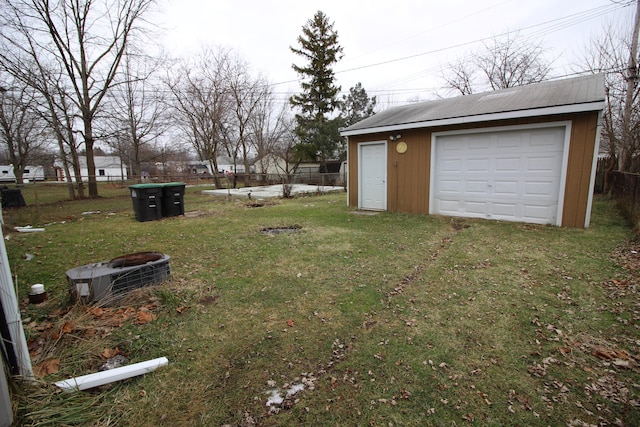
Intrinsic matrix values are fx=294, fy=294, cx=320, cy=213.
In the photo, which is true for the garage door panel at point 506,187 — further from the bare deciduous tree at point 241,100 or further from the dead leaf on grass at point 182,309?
the bare deciduous tree at point 241,100

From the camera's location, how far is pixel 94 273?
2.96 m

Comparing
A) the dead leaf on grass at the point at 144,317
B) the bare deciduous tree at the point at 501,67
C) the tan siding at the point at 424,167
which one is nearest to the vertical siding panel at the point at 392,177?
the tan siding at the point at 424,167

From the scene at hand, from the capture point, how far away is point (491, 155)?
6781 millimetres

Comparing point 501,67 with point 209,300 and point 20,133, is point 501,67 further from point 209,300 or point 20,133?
point 20,133

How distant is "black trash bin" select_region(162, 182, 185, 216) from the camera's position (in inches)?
334

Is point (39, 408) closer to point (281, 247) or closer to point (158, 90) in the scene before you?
point (281, 247)

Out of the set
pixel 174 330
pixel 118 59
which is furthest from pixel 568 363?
pixel 118 59

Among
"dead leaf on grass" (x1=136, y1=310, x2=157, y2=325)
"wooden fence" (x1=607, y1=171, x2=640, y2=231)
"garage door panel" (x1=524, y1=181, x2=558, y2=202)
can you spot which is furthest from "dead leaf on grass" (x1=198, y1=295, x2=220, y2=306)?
"wooden fence" (x1=607, y1=171, x2=640, y2=231)

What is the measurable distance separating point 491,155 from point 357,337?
610cm

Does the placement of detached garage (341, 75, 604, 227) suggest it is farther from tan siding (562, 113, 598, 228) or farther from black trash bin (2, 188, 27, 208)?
black trash bin (2, 188, 27, 208)

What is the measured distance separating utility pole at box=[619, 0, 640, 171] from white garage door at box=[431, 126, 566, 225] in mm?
7327

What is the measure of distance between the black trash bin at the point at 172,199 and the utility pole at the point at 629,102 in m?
15.0

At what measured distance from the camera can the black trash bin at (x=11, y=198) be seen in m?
11.0

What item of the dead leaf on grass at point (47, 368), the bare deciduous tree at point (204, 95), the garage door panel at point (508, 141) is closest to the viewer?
the dead leaf on grass at point (47, 368)
